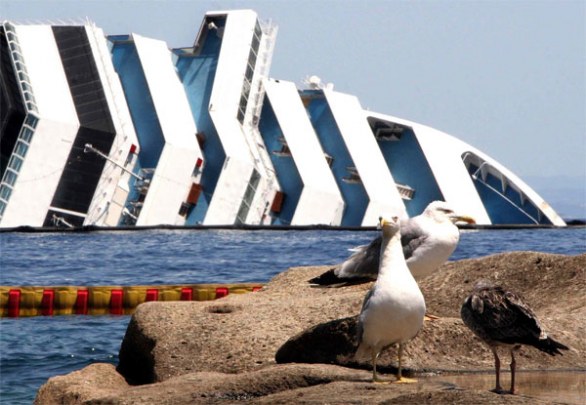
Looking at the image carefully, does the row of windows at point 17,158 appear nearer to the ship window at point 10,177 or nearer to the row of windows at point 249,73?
the ship window at point 10,177

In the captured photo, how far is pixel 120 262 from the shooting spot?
35281 millimetres

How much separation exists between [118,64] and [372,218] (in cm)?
1092

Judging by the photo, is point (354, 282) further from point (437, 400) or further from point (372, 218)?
point (372, 218)

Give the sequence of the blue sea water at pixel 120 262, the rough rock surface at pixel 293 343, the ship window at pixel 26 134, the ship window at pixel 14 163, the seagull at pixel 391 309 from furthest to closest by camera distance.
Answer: the ship window at pixel 14 163 → the ship window at pixel 26 134 → the blue sea water at pixel 120 262 → the rough rock surface at pixel 293 343 → the seagull at pixel 391 309

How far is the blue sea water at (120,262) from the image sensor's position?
719 inches

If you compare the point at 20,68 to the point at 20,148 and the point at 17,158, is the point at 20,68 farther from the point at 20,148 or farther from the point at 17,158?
the point at 17,158

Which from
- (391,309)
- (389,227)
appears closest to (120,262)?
(389,227)

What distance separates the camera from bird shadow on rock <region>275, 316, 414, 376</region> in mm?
10469

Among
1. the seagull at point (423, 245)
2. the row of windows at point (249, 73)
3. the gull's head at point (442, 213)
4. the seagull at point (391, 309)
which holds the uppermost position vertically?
the row of windows at point (249, 73)

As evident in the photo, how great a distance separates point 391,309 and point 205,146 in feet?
136

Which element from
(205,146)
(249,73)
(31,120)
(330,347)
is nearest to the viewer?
(330,347)

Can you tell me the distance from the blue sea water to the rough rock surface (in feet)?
11.8

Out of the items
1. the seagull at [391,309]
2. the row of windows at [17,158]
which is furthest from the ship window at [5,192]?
the seagull at [391,309]

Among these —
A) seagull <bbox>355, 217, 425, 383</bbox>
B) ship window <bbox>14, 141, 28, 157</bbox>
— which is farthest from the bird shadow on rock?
ship window <bbox>14, 141, 28, 157</bbox>
